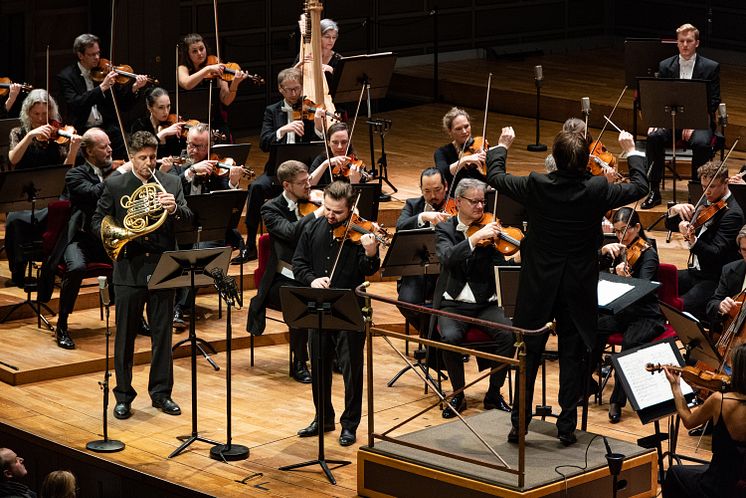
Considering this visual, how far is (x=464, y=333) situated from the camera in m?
7.00

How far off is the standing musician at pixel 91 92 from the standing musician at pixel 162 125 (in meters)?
0.40

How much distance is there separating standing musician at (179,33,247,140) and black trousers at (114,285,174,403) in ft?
8.60

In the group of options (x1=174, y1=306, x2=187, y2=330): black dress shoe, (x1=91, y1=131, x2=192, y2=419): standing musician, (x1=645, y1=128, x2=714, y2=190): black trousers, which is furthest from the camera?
(x1=645, y1=128, x2=714, y2=190): black trousers

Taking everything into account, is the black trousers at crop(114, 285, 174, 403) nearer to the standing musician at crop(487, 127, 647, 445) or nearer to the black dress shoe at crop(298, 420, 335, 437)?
the black dress shoe at crop(298, 420, 335, 437)

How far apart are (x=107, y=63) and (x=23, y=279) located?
1.63 meters

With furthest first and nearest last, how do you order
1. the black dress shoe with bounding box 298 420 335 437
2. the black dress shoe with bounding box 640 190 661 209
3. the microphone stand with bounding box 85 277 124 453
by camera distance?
the black dress shoe with bounding box 640 190 661 209 → the black dress shoe with bounding box 298 420 335 437 → the microphone stand with bounding box 85 277 124 453

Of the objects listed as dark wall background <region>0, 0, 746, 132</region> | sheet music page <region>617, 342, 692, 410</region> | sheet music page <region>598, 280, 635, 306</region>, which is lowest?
sheet music page <region>617, 342, 692, 410</region>

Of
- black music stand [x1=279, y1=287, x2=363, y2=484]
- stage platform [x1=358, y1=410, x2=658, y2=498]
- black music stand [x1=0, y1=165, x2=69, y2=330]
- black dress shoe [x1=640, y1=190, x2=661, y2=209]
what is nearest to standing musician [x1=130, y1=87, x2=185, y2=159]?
black music stand [x1=0, y1=165, x2=69, y2=330]

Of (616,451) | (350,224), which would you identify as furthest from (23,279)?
(616,451)

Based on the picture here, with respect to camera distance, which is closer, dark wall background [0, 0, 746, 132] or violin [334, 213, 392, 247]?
violin [334, 213, 392, 247]

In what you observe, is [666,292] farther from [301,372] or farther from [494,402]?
[301,372]

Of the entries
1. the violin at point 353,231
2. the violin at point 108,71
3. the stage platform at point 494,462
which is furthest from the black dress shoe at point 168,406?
the violin at point 108,71

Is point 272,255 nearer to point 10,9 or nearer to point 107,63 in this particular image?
point 107,63

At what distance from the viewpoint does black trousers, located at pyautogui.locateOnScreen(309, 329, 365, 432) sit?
645cm
